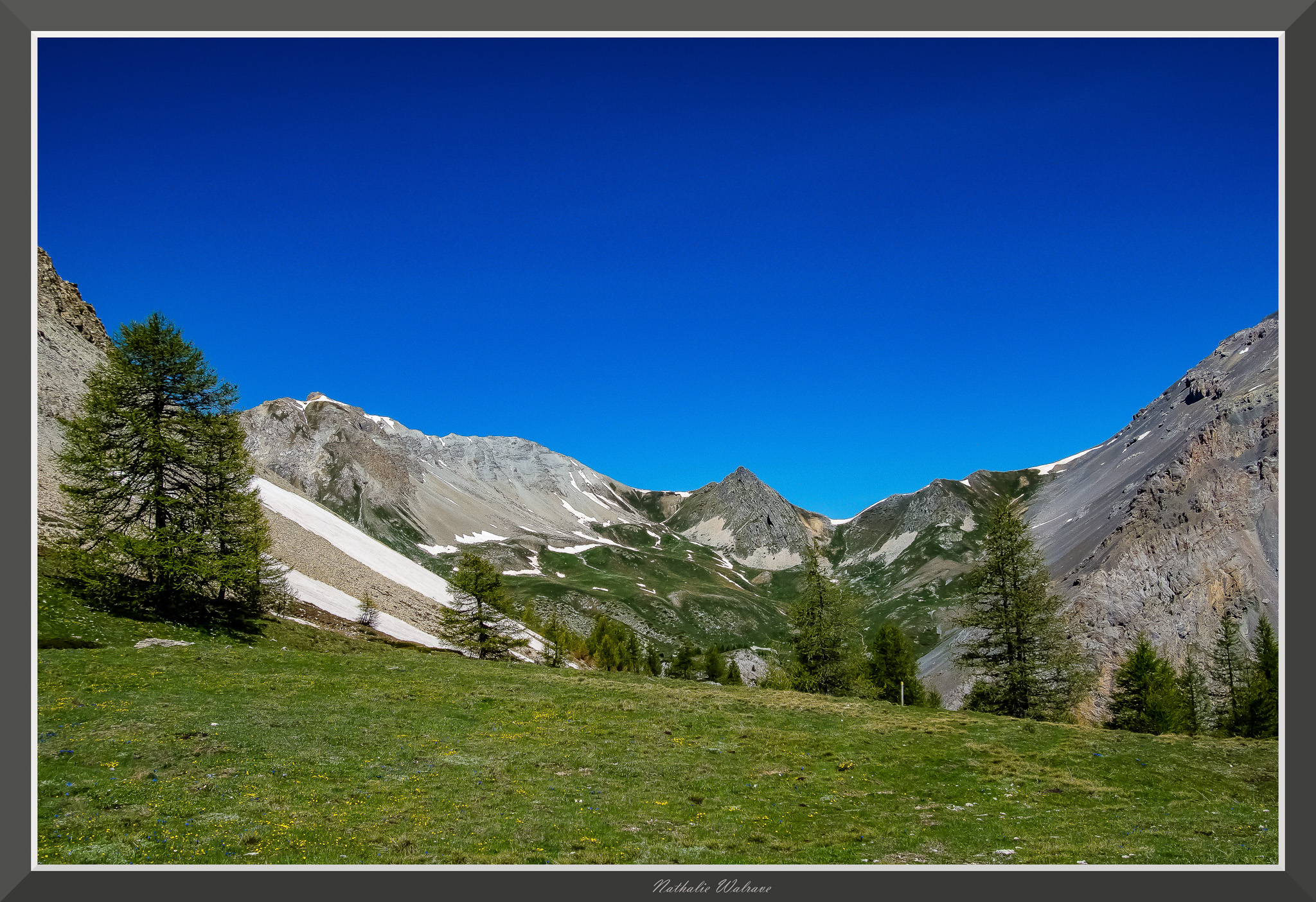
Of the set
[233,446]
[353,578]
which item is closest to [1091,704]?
[353,578]

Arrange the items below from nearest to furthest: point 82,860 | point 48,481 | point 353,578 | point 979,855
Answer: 1. point 82,860
2. point 979,855
3. point 48,481
4. point 353,578

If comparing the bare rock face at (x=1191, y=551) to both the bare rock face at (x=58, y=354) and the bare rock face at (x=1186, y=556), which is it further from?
the bare rock face at (x=58, y=354)

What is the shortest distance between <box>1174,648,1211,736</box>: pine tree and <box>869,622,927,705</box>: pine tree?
751 inches

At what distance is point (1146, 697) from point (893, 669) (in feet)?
64.5

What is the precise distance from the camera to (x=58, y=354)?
69750mm

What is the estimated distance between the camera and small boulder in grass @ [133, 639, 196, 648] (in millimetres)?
31562

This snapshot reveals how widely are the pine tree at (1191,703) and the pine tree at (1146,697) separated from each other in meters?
0.73

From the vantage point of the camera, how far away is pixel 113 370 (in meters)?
35.6

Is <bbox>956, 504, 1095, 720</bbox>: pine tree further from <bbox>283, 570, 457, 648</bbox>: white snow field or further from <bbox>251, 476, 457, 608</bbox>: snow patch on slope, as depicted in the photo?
<bbox>251, 476, 457, 608</bbox>: snow patch on slope

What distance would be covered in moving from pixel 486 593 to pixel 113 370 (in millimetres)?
26416

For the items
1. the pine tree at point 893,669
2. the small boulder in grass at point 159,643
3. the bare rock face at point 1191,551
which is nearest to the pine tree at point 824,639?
the pine tree at point 893,669

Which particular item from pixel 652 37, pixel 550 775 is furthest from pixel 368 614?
pixel 652 37
